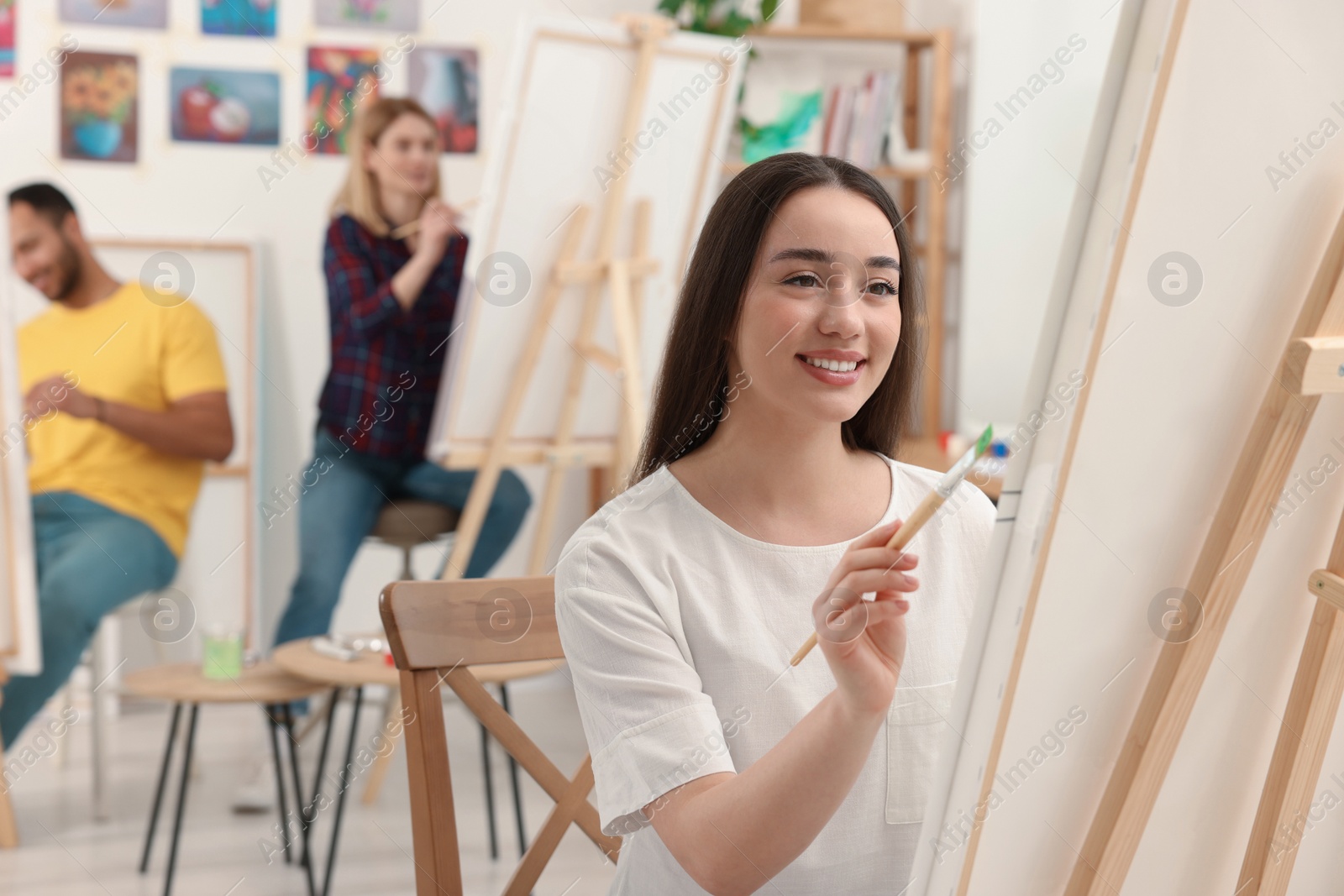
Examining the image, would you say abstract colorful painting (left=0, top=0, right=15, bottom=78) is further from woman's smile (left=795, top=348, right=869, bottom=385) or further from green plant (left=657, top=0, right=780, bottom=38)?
woman's smile (left=795, top=348, right=869, bottom=385)

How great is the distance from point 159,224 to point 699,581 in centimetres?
331

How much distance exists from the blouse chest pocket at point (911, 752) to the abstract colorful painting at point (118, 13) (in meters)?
3.61

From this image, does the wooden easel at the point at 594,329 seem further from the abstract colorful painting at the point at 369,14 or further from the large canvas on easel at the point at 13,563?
the abstract colorful painting at the point at 369,14

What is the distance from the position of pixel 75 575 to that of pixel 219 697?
0.84m

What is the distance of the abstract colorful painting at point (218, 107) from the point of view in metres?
3.91

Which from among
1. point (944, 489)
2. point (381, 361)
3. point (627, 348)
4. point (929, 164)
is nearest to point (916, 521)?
point (944, 489)

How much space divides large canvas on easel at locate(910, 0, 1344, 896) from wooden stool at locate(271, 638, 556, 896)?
61.4 inches

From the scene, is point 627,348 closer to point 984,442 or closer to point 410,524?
point 410,524

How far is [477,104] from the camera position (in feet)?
13.3

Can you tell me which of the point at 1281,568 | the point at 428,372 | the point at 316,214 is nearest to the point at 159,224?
the point at 316,214

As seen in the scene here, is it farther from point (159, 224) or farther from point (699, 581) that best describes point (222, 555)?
point (699, 581)

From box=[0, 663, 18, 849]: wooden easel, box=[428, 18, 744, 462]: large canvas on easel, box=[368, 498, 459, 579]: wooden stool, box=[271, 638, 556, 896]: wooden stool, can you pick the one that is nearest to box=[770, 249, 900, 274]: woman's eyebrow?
box=[271, 638, 556, 896]: wooden stool

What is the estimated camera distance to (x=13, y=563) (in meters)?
2.46

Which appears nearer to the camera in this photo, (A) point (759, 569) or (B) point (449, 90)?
(A) point (759, 569)
